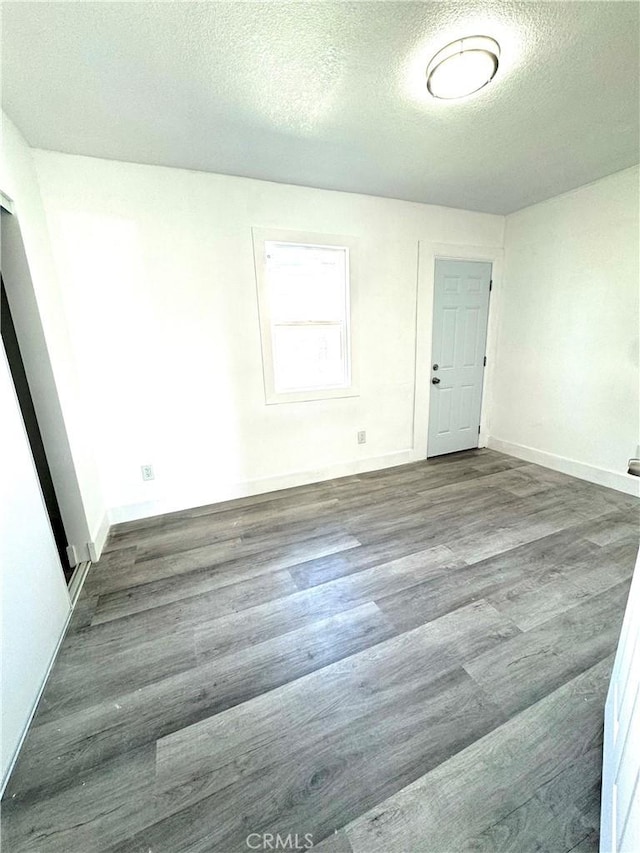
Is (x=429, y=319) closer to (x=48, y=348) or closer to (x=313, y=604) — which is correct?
(x=313, y=604)

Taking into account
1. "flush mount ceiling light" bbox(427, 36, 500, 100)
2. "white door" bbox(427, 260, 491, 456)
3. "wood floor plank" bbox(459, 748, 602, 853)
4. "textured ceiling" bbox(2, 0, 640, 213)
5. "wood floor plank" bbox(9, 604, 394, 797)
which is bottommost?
"wood floor plank" bbox(9, 604, 394, 797)

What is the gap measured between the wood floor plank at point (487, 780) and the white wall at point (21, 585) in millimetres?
1216

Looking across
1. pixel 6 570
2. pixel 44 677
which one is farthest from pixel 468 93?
pixel 44 677

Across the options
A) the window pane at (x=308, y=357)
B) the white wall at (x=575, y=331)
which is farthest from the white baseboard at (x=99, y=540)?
the white wall at (x=575, y=331)

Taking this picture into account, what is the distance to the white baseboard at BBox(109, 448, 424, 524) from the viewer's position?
8.56 ft

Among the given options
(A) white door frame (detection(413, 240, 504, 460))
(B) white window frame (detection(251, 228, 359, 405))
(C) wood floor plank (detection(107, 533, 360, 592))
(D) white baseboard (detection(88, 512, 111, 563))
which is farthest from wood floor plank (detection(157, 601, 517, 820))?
(A) white door frame (detection(413, 240, 504, 460))

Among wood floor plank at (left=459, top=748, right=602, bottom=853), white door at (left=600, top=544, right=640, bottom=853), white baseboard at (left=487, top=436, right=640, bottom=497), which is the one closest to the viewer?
white door at (left=600, top=544, right=640, bottom=853)

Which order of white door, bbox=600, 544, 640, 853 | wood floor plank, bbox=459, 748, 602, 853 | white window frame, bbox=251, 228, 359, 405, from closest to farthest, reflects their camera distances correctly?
white door, bbox=600, 544, 640, 853, wood floor plank, bbox=459, 748, 602, 853, white window frame, bbox=251, 228, 359, 405

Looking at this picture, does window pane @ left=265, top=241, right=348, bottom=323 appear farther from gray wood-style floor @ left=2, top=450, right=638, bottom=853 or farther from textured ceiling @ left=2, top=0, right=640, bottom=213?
gray wood-style floor @ left=2, top=450, right=638, bottom=853

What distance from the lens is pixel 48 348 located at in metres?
1.81

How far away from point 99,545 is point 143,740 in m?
1.42

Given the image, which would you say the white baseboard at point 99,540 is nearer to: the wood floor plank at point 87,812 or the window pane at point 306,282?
the wood floor plank at point 87,812

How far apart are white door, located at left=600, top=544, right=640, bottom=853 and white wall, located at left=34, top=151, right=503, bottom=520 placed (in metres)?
2.42

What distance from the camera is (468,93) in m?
1.55
